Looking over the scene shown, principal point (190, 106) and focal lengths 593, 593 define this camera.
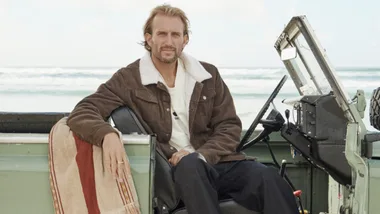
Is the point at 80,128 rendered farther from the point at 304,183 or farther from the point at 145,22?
the point at 304,183

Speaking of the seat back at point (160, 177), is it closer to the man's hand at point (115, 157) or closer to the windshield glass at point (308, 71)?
the man's hand at point (115, 157)

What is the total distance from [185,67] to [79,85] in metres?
14.0

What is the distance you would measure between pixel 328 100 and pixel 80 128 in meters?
1.36

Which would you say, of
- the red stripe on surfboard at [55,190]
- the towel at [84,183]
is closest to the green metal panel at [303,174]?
the towel at [84,183]

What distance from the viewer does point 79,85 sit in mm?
16922

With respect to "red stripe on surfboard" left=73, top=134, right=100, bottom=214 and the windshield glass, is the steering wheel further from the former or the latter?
"red stripe on surfboard" left=73, top=134, right=100, bottom=214

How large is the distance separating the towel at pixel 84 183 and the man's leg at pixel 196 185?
22cm

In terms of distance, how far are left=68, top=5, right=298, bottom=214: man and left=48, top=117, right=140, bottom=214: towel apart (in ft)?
0.23

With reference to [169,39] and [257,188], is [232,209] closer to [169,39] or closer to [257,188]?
[257,188]

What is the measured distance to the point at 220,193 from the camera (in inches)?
119

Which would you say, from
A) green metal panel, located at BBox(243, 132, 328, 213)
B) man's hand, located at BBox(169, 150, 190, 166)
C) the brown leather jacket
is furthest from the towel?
green metal panel, located at BBox(243, 132, 328, 213)

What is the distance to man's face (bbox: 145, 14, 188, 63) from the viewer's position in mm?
3195

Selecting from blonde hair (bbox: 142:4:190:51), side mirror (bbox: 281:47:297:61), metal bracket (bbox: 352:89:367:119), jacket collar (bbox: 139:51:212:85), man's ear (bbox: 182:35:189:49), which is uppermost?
blonde hair (bbox: 142:4:190:51)

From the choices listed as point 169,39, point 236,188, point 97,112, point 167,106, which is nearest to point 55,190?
point 97,112
